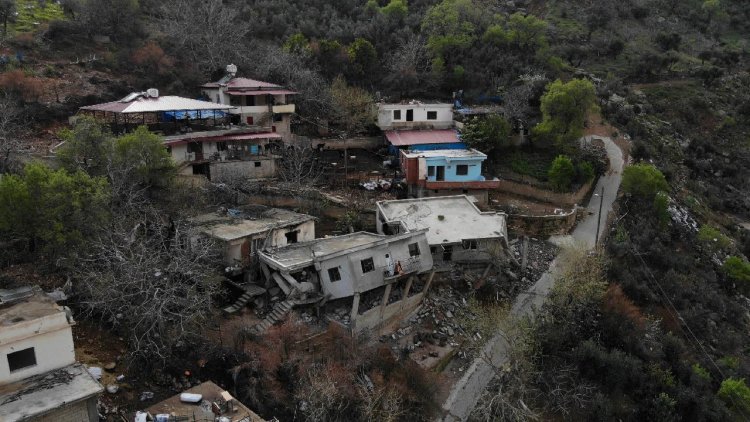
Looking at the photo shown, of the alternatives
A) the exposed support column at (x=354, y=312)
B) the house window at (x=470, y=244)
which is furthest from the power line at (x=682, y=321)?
the exposed support column at (x=354, y=312)

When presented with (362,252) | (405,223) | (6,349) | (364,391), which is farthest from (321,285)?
(6,349)

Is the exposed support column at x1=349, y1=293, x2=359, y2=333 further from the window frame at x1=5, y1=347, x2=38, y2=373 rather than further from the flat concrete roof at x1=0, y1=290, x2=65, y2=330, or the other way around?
the window frame at x1=5, y1=347, x2=38, y2=373

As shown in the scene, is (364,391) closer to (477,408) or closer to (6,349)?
(477,408)

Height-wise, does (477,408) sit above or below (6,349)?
below

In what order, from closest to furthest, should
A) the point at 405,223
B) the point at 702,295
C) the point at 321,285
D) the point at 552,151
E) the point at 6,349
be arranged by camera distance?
1. the point at 6,349
2. the point at 321,285
3. the point at 405,223
4. the point at 702,295
5. the point at 552,151

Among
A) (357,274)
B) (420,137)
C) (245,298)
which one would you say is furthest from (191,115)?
(357,274)

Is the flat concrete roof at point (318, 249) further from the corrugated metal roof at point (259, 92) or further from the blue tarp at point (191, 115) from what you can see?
the corrugated metal roof at point (259, 92)

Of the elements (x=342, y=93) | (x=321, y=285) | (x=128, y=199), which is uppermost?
(x=342, y=93)

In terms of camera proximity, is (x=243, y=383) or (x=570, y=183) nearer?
(x=243, y=383)
